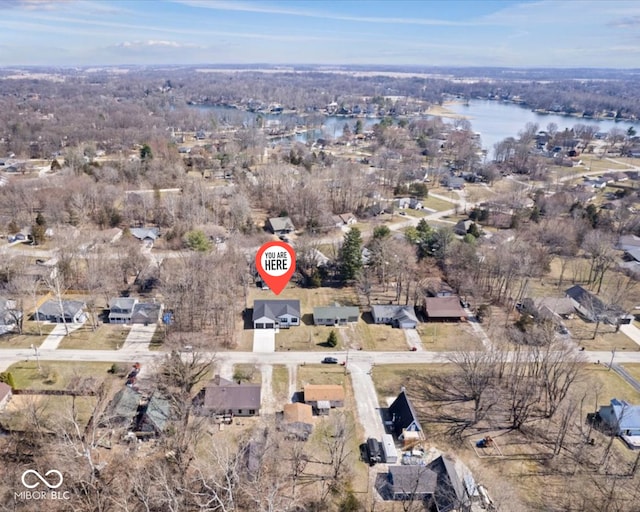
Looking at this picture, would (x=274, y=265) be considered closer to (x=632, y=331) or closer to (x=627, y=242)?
(x=632, y=331)

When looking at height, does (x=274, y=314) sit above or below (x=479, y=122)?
below

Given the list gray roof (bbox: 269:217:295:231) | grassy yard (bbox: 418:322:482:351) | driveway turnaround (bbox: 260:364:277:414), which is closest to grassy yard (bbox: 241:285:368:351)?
driveway turnaround (bbox: 260:364:277:414)

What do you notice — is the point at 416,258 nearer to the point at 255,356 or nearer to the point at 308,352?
the point at 308,352

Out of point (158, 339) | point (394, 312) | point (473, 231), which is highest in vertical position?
point (473, 231)

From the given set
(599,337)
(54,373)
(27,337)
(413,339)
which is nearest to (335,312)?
(413,339)

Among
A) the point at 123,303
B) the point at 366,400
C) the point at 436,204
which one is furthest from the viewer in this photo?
the point at 436,204

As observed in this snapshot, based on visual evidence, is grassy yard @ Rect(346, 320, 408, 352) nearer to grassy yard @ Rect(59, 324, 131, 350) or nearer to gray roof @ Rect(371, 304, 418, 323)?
gray roof @ Rect(371, 304, 418, 323)
